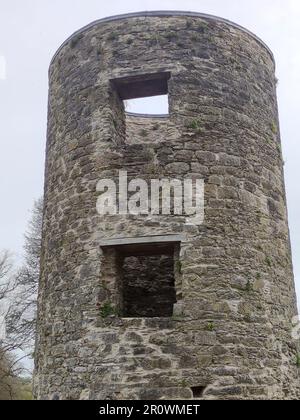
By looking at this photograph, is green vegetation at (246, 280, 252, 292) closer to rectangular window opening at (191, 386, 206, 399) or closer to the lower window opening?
rectangular window opening at (191, 386, 206, 399)

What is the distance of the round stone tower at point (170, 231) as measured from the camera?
22.0ft

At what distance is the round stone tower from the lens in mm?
6715

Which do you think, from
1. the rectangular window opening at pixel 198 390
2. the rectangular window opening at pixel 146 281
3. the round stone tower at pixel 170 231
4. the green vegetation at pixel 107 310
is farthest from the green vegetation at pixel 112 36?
the rectangular window opening at pixel 198 390

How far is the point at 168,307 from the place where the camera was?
8453 mm

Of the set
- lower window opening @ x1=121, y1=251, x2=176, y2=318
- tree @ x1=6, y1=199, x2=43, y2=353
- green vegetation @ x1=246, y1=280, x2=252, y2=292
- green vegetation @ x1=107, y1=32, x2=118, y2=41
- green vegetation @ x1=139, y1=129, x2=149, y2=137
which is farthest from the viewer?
tree @ x1=6, y1=199, x2=43, y2=353

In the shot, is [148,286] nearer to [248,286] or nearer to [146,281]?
[146,281]

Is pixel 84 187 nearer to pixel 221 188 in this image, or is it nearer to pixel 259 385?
pixel 221 188

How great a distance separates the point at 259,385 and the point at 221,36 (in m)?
4.63

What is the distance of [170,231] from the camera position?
707cm

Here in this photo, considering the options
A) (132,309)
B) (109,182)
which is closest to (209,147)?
(109,182)

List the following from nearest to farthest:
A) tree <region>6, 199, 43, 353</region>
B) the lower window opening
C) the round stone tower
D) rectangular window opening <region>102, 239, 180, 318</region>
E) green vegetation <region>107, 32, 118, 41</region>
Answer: the round stone tower
rectangular window opening <region>102, 239, 180, 318</region>
green vegetation <region>107, 32, 118, 41</region>
the lower window opening
tree <region>6, 199, 43, 353</region>

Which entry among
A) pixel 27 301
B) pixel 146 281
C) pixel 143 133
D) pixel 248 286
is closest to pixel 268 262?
pixel 248 286

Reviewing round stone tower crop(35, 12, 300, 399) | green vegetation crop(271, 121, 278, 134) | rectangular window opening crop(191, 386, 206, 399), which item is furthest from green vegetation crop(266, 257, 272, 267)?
green vegetation crop(271, 121, 278, 134)

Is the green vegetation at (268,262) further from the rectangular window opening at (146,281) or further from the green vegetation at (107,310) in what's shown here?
the green vegetation at (107,310)
